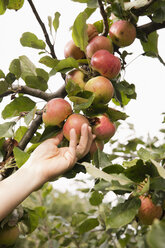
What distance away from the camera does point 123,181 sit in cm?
73

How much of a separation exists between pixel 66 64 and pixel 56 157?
13.5 inches

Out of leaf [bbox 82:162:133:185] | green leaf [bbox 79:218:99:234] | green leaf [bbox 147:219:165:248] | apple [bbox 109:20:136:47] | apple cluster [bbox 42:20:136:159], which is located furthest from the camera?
green leaf [bbox 79:218:99:234]

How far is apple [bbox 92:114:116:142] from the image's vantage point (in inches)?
36.5

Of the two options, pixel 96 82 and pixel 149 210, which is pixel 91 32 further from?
pixel 149 210

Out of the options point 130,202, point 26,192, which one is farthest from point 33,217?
point 130,202

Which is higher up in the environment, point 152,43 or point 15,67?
point 15,67

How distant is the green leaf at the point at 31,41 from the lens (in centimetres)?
107

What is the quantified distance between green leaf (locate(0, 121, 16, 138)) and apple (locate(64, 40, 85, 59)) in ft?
1.22

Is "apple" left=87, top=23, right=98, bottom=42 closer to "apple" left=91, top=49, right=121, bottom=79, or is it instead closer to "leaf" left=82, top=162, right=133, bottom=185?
"apple" left=91, top=49, right=121, bottom=79

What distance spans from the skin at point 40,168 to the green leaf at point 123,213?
218mm

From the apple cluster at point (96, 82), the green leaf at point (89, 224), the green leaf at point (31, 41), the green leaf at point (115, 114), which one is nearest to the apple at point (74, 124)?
the apple cluster at point (96, 82)

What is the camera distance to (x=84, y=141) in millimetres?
872

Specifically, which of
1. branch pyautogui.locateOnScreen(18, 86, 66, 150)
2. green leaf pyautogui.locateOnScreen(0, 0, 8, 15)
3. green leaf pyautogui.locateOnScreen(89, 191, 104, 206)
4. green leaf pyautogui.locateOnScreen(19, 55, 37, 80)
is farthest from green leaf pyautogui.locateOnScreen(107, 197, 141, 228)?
green leaf pyautogui.locateOnScreen(0, 0, 8, 15)

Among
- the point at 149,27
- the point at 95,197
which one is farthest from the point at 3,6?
the point at 95,197
